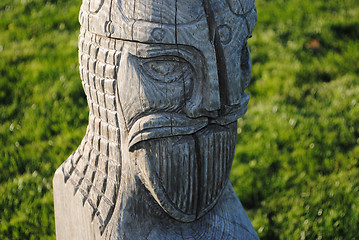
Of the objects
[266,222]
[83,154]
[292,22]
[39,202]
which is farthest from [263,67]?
[83,154]

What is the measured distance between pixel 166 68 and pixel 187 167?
0.43m

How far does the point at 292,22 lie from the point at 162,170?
4424 mm

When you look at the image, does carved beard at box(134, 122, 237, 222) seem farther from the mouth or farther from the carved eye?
the carved eye

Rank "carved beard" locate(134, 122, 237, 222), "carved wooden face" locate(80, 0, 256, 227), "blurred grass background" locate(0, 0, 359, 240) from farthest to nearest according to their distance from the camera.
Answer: "blurred grass background" locate(0, 0, 359, 240) → "carved beard" locate(134, 122, 237, 222) → "carved wooden face" locate(80, 0, 256, 227)

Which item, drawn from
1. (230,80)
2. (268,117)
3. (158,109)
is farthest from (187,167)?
(268,117)

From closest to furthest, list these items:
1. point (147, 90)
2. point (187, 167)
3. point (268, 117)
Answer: point (147, 90) → point (187, 167) → point (268, 117)

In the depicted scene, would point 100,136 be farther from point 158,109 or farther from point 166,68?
point 166,68

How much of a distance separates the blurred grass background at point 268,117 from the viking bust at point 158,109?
1595mm

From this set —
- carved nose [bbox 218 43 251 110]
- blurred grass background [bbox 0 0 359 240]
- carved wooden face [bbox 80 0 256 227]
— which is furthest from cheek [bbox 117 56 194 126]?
blurred grass background [bbox 0 0 359 240]

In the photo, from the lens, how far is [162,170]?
1.79 metres

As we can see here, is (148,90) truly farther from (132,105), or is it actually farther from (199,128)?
(199,128)

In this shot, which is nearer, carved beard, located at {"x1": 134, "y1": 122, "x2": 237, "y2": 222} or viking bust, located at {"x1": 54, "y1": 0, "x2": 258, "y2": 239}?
viking bust, located at {"x1": 54, "y1": 0, "x2": 258, "y2": 239}

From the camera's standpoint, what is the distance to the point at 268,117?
434 cm

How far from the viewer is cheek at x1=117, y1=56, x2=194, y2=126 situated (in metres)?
1.70
